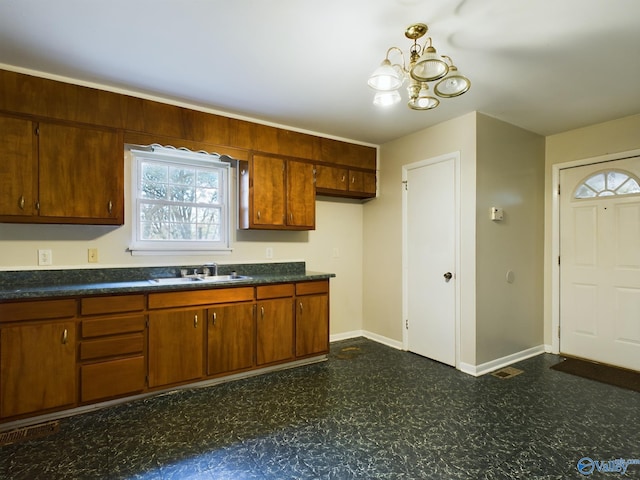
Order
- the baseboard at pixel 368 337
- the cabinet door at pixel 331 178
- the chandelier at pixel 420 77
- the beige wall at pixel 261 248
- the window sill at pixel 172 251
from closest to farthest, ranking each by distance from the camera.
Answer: the chandelier at pixel 420 77
the beige wall at pixel 261 248
the window sill at pixel 172 251
the cabinet door at pixel 331 178
the baseboard at pixel 368 337

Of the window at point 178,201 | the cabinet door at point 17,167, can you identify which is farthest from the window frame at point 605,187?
the cabinet door at point 17,167

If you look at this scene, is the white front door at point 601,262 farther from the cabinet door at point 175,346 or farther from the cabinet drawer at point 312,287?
the cabinet door at point 175,346

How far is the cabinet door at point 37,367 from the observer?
2182 mm

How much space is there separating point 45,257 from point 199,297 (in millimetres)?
1201

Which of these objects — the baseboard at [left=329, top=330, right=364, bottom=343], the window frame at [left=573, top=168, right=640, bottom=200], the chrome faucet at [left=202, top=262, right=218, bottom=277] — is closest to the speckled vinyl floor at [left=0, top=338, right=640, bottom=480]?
the chrome faucet at [left=202, top=262, right=218, bottom=277]

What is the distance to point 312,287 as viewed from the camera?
347 centimetres

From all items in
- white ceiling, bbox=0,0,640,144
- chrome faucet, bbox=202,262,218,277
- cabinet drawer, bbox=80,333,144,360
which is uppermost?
white ceiling, bbox=0,0,640,144

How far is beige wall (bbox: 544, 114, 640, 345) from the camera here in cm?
332

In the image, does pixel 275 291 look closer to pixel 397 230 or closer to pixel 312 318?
pixel 312 318

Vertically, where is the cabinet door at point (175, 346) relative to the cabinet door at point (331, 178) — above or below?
below

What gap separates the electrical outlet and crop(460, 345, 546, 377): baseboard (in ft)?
12.1

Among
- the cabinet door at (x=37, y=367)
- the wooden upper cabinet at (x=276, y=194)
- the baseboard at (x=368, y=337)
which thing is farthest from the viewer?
the baseboard at (x=368, y=337)

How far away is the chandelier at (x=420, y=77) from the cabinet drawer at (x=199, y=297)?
193 centimetres

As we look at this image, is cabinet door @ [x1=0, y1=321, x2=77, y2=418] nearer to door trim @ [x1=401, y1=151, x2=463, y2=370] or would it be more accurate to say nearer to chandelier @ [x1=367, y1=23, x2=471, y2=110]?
chandelier @ [x1=367, y1=23, x2=471, y2=110]
